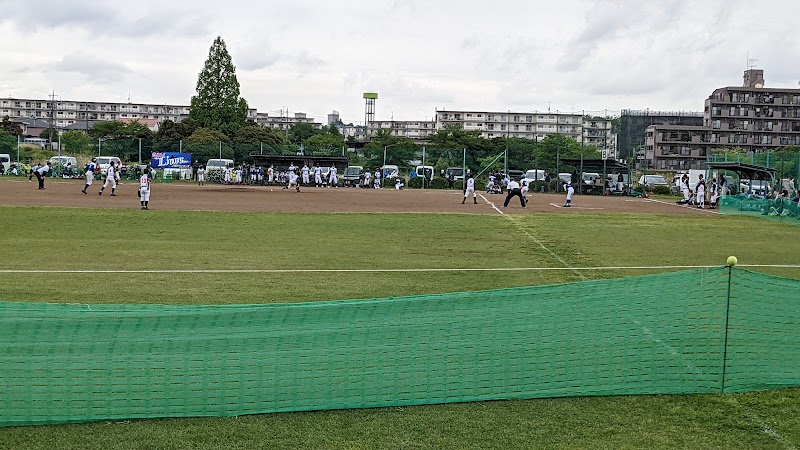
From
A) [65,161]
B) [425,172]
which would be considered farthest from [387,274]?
[65,161]

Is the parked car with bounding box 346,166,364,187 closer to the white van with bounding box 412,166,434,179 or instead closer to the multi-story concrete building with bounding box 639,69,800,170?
the white van with bounding box 412,166,434,179

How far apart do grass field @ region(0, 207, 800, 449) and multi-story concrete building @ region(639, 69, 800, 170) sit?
253ft

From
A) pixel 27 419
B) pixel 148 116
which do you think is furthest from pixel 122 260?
pixel 148 116

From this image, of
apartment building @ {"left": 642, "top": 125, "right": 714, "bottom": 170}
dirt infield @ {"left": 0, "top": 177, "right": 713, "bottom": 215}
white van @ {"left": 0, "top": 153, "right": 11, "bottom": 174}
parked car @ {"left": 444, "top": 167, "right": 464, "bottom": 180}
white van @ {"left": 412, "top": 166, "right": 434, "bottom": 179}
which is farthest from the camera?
apartment building @ {"left": 642, "top": 125, "right": 714, "bottom": 170}

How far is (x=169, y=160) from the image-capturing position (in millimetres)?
62906

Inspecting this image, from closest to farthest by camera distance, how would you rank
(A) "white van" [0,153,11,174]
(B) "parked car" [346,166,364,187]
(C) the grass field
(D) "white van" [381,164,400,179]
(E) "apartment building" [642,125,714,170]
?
(C) the grass field
(A) "white van" [0,153,11,174]
(B) "parked car" [346,166,364,187]
(D) "white van" [381,164,400,179]
(E) "apartment building" [642,125,714,170]

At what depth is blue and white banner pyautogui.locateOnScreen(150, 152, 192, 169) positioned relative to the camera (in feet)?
206

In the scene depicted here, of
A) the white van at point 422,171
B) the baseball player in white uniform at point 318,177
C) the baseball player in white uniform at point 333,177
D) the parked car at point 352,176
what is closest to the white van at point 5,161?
the baseball player in white uniform at point 318,177

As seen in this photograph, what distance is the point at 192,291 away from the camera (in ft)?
44.1

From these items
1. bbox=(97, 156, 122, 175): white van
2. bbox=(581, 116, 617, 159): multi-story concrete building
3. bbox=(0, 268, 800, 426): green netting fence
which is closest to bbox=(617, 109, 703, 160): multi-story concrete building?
bbox=(581, 116, 617, 159): multi-story concrete building

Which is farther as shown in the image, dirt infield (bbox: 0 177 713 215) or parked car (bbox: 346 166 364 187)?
parked car (bbox: 346 166 364 187)

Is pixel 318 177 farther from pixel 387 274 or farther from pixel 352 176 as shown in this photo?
pixel 387 274

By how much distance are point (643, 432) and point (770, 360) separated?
237 cm

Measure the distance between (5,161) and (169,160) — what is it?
46.1 ft
